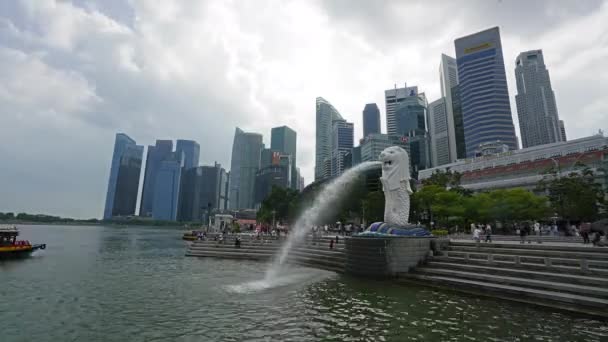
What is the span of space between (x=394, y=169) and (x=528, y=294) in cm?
1012

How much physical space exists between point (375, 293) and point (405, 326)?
465 centimetres

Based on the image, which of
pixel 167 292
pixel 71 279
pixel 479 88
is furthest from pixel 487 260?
pixel 479 88

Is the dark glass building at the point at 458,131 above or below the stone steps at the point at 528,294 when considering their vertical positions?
above

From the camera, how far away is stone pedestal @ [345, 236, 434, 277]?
1750cm

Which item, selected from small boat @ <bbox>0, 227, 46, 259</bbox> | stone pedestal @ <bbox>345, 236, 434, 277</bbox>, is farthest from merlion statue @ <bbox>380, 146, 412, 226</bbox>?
small boat @ <bbox>0, 227, 46, 259</bbox>

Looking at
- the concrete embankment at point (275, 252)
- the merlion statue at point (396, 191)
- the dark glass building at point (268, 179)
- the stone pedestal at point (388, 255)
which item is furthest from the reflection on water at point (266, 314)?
the dark glass building at point (268, 179)

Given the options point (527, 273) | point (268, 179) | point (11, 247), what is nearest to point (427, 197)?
point (527, 273)

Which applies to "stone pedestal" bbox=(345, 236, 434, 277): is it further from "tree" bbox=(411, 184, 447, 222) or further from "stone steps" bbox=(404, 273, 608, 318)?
"tree" bbox=(411, 184, 447, 222)

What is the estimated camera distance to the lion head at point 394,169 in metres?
20.6

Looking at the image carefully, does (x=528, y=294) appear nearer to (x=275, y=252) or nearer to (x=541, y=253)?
(x=541, y=253)

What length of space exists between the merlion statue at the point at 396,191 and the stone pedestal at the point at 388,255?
122 cm

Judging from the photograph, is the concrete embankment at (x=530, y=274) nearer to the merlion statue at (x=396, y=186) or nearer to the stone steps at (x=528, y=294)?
the stone steps at (x=528, y=294)

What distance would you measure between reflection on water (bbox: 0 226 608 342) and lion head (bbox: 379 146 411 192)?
6.58m

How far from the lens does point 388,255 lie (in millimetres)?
17562
